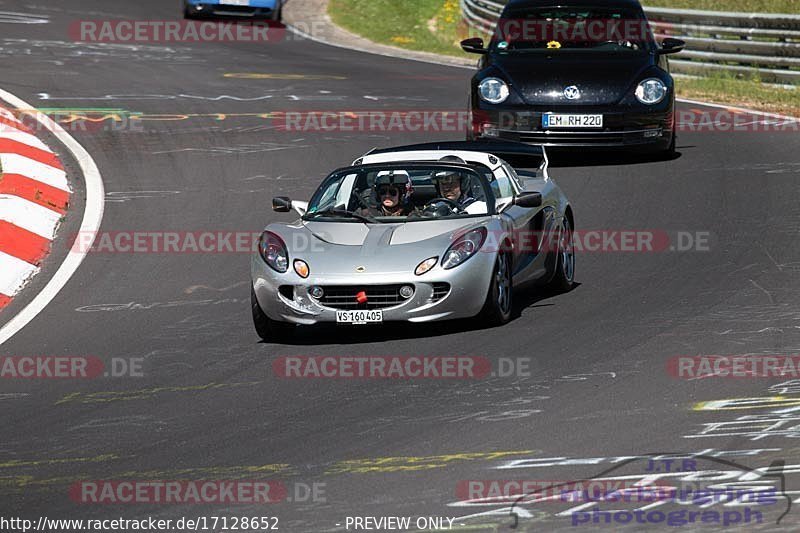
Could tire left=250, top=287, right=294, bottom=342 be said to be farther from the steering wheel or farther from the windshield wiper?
the steering wheel

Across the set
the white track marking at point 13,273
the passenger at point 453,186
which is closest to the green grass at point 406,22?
the white track marking at point 13,273

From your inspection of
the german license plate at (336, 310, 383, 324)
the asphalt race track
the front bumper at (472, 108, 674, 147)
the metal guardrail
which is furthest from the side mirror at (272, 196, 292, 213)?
the metal guardrail

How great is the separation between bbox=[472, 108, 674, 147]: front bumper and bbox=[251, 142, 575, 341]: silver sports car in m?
4.13

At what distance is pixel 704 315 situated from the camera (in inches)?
412

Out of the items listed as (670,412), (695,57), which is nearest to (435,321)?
(670,412)

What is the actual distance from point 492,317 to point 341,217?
1400 mm

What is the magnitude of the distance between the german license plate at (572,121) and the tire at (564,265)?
4.14 m

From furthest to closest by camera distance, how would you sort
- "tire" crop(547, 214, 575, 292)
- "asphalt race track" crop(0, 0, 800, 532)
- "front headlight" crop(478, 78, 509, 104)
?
"front headlight" crop(478, 78, 509, 104), "tire" crop(547, 214, 575, 292), "asphalt race track" crop(0, 0, 800, 532)

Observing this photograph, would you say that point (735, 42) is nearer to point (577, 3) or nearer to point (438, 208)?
point (577, 3)

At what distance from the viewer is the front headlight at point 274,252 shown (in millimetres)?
10391

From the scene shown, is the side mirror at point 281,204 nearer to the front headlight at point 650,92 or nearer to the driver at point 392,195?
the driver at point 392,195

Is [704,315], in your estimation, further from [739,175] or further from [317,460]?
[739,175]

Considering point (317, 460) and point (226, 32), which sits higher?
point (226, 32)

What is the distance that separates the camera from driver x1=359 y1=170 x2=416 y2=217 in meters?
11.1
